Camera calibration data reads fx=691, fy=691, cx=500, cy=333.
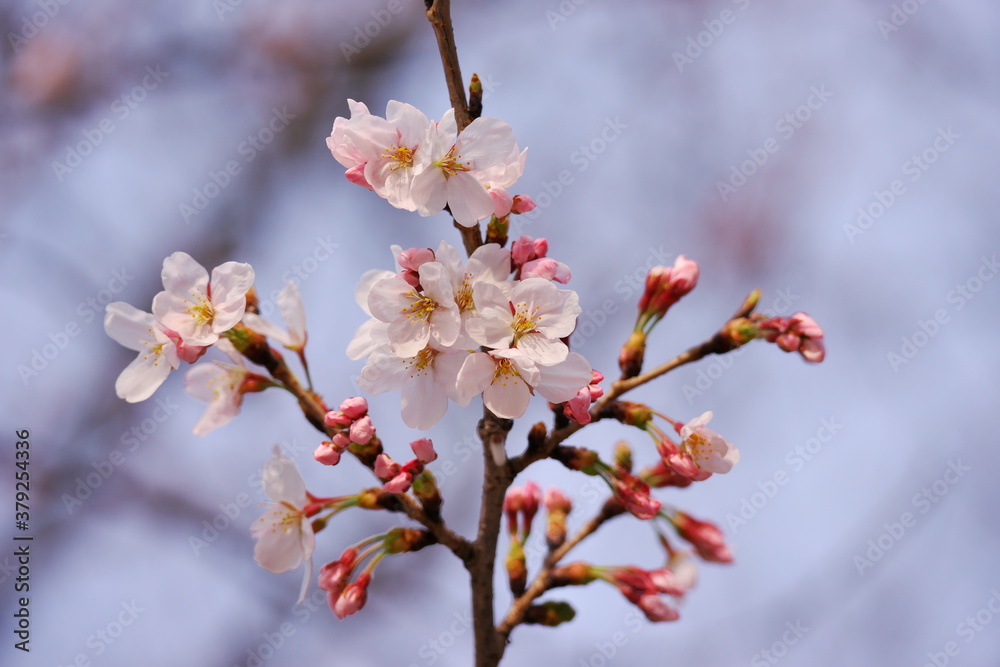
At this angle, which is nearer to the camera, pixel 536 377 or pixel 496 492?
pixel 536 377

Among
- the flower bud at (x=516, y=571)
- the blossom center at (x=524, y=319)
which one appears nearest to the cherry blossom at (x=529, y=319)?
the blossom center at (x=524, y=319)

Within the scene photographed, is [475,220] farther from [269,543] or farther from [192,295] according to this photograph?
[269,543]

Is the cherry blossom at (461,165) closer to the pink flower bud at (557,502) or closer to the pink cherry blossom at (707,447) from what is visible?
the pink cherry blossom at (707,447)

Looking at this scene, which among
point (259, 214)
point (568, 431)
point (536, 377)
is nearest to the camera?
point (536, 377)

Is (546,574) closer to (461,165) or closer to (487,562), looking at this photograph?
(487,562)

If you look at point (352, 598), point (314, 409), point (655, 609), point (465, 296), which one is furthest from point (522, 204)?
point (655, 609)

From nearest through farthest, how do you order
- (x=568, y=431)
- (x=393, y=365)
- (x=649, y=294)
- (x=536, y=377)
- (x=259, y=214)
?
(x=536, y=377), (x=393, y=365), (x=568, y=431), (x=649, y=294), (x=259, y=214)

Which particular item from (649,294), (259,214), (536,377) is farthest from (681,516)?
(259,214)
